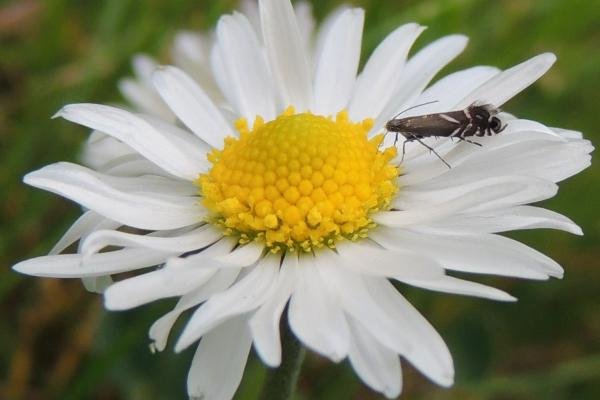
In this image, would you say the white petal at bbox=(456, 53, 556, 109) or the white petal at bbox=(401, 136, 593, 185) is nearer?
the white petal at bbox=(401, 136, 593, 185)

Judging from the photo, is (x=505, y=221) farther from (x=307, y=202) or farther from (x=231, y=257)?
(x=231, y=257)

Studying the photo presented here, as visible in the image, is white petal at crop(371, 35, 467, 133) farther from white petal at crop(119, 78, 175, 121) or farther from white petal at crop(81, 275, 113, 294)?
white petal at crop(119, 78, 175, 121)

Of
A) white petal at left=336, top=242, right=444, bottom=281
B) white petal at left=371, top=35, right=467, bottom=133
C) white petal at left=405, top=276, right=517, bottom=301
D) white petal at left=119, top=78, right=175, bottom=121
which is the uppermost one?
white petal at left=119, top=78, right=175, bottom=121

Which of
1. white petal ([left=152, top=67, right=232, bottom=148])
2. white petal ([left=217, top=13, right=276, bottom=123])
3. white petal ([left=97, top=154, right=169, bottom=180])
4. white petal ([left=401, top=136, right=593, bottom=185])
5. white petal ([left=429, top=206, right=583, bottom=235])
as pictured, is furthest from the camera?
white petal ([left=217, top=13, right=276, bottom=123])

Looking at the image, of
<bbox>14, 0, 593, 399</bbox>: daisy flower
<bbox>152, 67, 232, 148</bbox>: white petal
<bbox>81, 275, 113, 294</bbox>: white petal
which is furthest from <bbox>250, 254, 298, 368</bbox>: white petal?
<bbox>152, 67, 232, 148</bbox>: white petal

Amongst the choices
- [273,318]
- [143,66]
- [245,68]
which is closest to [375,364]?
[273,318]
